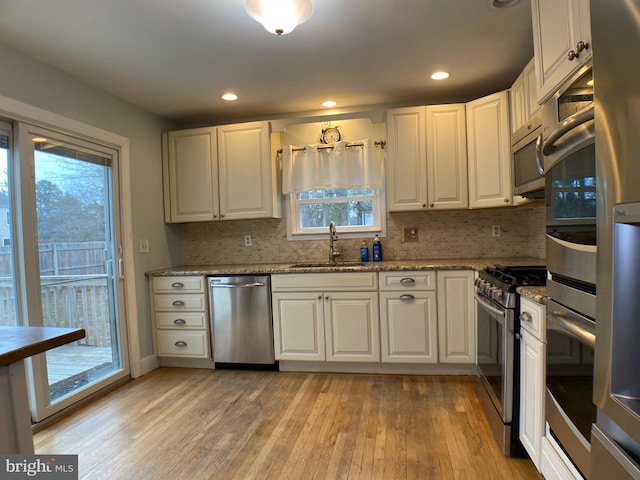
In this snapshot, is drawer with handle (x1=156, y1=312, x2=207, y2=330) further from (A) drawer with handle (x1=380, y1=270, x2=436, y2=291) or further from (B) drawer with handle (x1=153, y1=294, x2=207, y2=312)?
(A) drawer with handle (x1=380, y1=270, x2=436, y2=291)

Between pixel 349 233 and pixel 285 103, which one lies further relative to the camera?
pixel 349 233

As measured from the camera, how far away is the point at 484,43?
237 centimetres

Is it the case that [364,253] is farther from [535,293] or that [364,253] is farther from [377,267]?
[535,293]

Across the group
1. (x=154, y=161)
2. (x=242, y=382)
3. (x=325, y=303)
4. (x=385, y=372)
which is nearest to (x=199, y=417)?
(x=242, y=382)

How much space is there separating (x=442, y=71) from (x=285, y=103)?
136 centimetres

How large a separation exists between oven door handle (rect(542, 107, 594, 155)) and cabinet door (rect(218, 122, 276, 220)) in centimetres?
245

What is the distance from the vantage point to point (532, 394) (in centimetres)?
165

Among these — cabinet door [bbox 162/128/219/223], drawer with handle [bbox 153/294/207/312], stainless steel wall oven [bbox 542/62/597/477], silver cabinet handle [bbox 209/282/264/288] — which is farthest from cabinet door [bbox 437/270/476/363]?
cabinet door [bbox 162/128/219/223]

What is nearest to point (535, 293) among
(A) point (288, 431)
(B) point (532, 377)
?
(B) point (532, 377)

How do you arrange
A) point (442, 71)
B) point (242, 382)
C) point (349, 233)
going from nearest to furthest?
point (442, 71), point (242, 382), point (349, 233)

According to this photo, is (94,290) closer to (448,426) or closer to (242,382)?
(242,382)

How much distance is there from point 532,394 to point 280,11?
6.76ft

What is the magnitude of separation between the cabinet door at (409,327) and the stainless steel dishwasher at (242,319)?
960 millimetres

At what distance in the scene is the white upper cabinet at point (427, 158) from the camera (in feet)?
10.2
